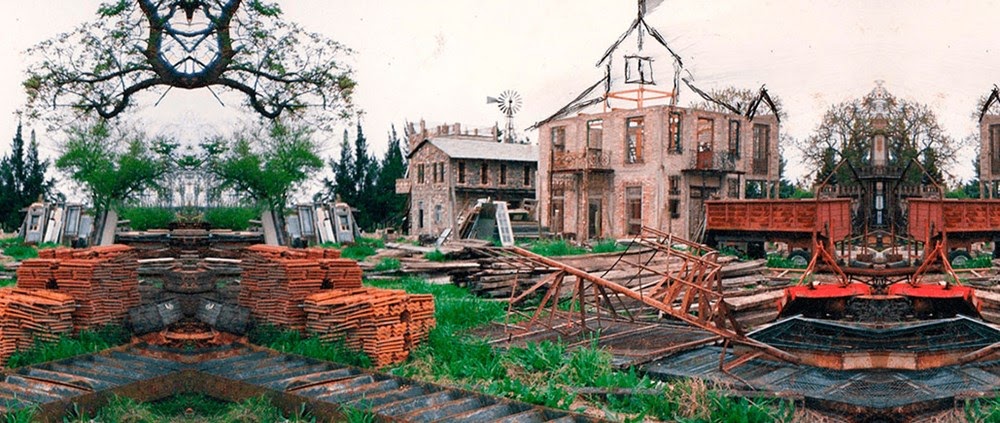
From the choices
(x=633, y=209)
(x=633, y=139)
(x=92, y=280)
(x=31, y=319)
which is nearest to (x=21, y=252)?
(x=92, y=280)

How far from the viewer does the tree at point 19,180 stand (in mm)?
38719

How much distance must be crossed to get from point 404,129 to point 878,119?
5205cm

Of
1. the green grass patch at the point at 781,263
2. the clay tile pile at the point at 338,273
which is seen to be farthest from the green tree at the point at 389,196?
the clay tile pile at the point at 338,273

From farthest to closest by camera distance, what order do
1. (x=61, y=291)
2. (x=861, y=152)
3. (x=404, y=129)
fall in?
(x=404, y=129) < (x=861, y=152) < (x=61, y=291)

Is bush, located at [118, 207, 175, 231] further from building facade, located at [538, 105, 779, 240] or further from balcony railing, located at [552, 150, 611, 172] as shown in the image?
building facade, located at [538, 105, 779, 240]

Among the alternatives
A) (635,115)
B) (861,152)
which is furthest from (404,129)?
(861,152)

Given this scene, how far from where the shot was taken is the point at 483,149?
48.4 metres

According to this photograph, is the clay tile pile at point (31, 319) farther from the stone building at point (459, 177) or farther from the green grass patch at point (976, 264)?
the stone building at point (459, 177)

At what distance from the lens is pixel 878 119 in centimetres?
1230

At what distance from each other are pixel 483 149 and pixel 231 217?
3014 cm

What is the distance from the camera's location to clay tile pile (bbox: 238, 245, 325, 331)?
39.6 ft

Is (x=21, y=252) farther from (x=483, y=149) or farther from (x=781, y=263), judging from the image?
(x=483, y=149)

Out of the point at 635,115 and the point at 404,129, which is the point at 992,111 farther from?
the point at 404,129

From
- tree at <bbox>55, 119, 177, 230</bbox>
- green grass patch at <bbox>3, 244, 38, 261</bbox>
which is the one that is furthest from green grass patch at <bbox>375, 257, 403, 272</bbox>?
green grass patch at <bbox>3, 244, 38, 261</bbox>
